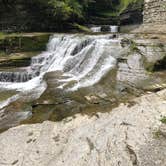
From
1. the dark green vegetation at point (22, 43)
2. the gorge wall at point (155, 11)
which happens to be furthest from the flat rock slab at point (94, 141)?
the gorge wall at point (155, 11)

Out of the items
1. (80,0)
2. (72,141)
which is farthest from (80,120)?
(80,0)

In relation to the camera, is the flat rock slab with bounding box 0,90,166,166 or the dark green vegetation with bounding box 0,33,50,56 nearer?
the flat rock slab with bounding box 0,90,166,166

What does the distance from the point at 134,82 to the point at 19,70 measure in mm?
6233

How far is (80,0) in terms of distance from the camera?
84.7 feet

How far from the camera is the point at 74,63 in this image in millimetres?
13453

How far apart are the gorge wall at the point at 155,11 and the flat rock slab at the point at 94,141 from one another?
12.8 metres

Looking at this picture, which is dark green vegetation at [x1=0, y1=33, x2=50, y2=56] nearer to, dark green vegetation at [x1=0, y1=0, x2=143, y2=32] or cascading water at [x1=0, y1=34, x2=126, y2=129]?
cascading water at [x1=0, y1=34, x2=126, y2=129]

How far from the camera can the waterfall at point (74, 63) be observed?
11.5 meters

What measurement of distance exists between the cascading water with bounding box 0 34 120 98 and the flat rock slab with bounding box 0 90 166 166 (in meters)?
3.53

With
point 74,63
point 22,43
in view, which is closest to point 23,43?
point 22,43

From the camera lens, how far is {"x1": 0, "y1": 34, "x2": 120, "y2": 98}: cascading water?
37.6 feet

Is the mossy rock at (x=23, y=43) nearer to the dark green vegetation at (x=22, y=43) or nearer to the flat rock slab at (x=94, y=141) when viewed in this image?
the dark green vegetation at (x=22, y=43)

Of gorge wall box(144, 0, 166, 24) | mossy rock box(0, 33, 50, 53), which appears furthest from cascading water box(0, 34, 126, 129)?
gorge wall box(144, 0, 166, 24)

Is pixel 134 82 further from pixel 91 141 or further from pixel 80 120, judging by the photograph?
pixel 91 141
